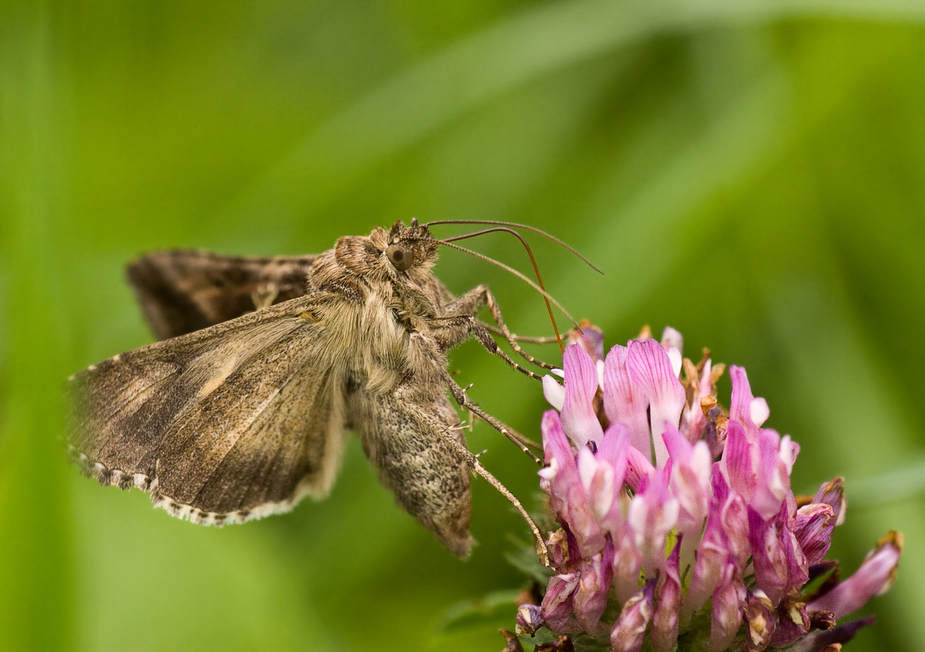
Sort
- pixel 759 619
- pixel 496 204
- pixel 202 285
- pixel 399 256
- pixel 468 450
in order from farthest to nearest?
pixel 496 204, pixel 202 285, pixel 399 256, pixel 468 450, pixel 759 619

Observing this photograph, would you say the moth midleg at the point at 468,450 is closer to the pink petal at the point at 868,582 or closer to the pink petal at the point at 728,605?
the pink petal at the point at 728,605

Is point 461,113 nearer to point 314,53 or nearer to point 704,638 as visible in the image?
point 314,53

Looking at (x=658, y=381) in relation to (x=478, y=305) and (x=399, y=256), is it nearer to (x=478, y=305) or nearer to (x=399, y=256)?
(x=478, y=305)

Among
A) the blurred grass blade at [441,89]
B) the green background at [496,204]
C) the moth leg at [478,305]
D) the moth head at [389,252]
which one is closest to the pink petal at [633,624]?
the green background at [496,204]

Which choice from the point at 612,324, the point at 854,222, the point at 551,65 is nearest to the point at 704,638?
the point at 612,324

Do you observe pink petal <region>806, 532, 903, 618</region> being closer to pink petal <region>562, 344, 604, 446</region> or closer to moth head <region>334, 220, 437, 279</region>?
pink petal <region>562, 344, 604, 446</region>

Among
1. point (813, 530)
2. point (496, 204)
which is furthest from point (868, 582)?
point (496, 204)
